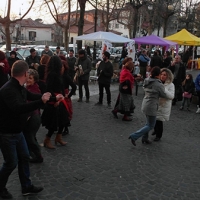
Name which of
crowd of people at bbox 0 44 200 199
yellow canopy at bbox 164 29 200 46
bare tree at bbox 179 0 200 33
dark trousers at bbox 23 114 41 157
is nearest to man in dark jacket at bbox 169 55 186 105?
crowd of people at bbox 0 44 200 199

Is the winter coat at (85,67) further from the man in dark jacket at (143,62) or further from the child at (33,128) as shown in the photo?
the man in dark jacket at (143,62)

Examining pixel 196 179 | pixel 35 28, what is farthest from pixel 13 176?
pixel 35 28

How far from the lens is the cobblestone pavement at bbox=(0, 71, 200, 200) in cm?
390

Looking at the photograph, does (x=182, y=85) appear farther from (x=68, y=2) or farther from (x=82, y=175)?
(x=68, y=2)

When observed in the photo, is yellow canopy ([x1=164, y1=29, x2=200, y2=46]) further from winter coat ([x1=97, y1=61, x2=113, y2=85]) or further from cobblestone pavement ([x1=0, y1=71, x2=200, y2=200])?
cobblestone pavement ([x1=0, y1=71, x2=200, y2=200])

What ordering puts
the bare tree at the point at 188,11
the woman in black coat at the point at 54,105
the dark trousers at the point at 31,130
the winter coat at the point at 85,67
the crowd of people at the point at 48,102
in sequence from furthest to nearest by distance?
the bare tree at the point at 188,11 < the winter coat at the point at 85,67 < the woman in black coat at the point at 54,105 < the dark trousers at the point at 31,130 < the crowd of people at the point at 48,102

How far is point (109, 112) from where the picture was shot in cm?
847

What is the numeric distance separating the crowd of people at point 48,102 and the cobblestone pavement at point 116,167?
0.86 feet

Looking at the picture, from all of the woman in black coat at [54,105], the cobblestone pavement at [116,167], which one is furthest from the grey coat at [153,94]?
the woman in black coat at [54,105]

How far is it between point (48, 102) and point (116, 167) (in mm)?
1611

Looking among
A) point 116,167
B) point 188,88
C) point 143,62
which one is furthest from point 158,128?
point 143,62

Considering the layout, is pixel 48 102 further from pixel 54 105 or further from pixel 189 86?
pixel 189 86

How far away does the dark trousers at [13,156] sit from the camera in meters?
3.22

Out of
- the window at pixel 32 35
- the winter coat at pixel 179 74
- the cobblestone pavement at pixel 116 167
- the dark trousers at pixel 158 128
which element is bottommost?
the cobblestone pavement at pixel 116 167
